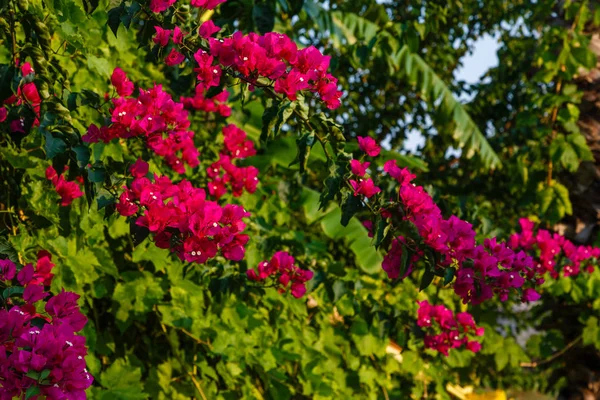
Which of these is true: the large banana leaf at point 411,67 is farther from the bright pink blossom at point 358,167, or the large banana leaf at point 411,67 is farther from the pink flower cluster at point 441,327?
the bright pink blossom at point 358,167

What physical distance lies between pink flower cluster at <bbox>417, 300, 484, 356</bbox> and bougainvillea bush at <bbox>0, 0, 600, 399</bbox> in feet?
0.03

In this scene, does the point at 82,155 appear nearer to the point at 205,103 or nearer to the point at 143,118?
the point at 143,118

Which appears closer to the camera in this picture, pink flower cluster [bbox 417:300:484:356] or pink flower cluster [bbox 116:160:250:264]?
pink flower cluster [bbox 116:160:250:264]

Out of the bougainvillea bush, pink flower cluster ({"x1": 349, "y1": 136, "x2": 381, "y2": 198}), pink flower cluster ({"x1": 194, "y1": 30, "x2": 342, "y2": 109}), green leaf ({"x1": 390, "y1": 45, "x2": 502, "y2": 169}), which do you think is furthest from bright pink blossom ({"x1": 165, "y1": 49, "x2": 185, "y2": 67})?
green leaf ({"x1": 390, "y1": 45, "x2": 502, "y2": 169})

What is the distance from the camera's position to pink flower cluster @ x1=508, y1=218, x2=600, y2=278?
13.2ft

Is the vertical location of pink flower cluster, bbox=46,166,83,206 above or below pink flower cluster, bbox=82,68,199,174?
below

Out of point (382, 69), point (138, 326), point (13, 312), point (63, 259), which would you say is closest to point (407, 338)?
point (138, 326)

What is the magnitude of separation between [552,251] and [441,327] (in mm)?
812

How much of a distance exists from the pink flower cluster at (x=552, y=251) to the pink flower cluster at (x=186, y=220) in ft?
6.89

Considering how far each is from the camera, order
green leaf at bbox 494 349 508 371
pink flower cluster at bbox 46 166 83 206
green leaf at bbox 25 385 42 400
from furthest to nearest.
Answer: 1. green leaf at bbox 494 349 508 371
2. pink flower cluster at bbox 46 166 83 206
3. green leaf at bbox 25 385 42 400

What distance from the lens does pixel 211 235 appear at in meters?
1.96

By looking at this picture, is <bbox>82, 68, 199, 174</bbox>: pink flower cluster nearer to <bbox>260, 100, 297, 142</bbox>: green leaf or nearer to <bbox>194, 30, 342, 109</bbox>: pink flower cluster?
<bbox>194, 30, 342, 109</bbox>: pink flower cluster

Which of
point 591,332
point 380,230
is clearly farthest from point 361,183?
point 591,332

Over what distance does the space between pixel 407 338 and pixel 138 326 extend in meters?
1.35
